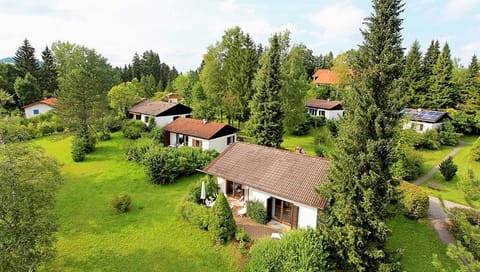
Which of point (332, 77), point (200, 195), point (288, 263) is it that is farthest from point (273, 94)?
point (332, 77)

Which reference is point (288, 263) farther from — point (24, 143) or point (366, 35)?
point (24, 143)

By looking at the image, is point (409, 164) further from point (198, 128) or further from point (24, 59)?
point (24, 59)

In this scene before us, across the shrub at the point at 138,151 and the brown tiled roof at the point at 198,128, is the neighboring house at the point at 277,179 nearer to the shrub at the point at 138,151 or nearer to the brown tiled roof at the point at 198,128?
the brown tiled roof at the point at 198,128

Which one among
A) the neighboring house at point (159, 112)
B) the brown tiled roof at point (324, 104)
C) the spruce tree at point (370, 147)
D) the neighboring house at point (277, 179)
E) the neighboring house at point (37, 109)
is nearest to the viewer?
the spruce tree at point (370, 147)

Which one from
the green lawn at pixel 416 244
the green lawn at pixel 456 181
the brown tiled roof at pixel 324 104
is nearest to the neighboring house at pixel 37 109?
the brown tiled roof at pixel 324 104

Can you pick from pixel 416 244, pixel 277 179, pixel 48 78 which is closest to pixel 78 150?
pixel 277 179

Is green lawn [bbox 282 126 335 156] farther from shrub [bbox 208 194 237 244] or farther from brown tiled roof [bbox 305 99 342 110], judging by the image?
shrub [bbox 208 194 237 244]
